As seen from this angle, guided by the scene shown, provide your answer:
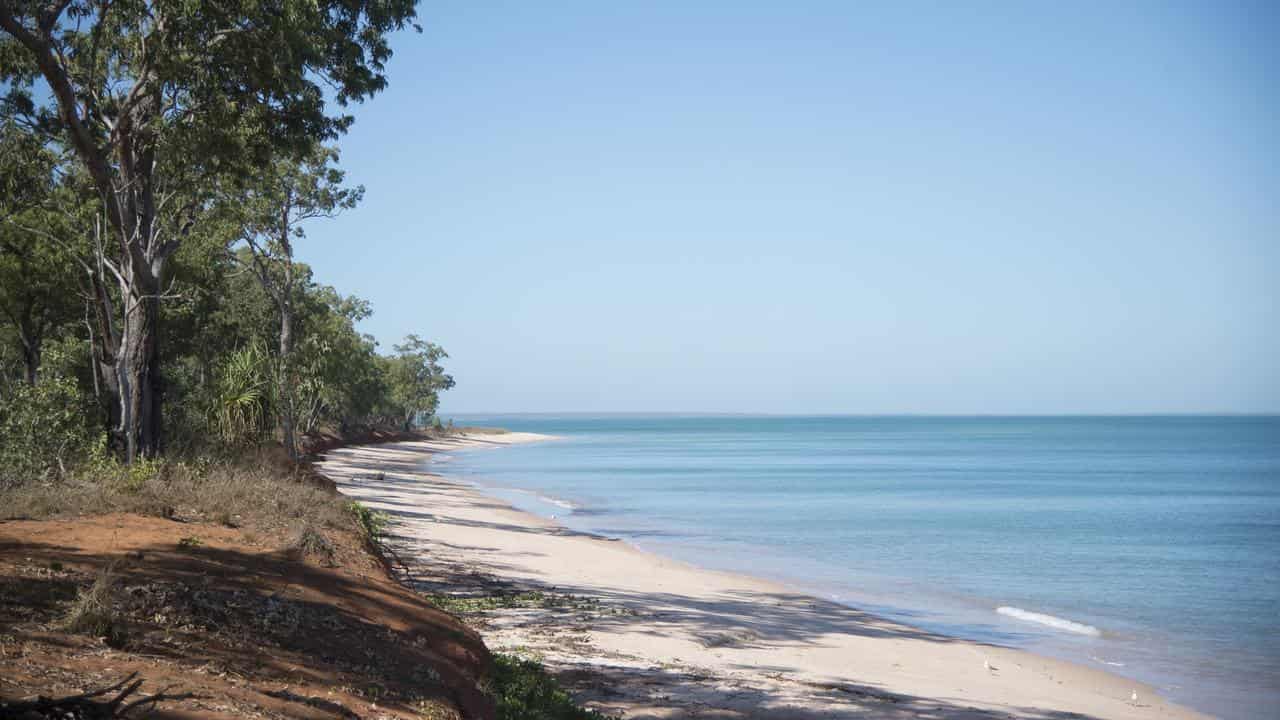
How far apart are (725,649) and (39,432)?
40.0ft

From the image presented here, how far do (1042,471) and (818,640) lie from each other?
6951 centimetres

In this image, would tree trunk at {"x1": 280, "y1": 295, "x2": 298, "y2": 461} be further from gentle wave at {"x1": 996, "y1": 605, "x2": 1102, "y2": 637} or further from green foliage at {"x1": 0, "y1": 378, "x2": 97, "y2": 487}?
gentle wave at {"x1": 996, "y1": 605, "x2": 1102, "y2": 637}

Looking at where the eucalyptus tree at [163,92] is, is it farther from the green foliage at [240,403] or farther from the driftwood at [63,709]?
the driftwood at [63,709]

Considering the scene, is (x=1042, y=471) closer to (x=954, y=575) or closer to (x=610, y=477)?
(x=610, y=477)

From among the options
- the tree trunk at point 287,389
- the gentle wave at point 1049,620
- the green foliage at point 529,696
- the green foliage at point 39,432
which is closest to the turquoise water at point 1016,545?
the gentle wave at point 1049,620

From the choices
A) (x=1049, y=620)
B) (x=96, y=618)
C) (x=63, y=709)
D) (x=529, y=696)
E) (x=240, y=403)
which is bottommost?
(x=1049, y=620)

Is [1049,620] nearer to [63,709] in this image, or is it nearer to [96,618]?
[96,618]

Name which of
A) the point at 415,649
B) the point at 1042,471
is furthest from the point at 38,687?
the point at 1042,471

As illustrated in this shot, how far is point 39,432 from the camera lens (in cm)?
1579

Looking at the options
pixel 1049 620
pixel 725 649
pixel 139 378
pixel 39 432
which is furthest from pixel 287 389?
pixel 1049 620

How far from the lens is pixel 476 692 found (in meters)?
9.16

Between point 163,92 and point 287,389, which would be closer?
point 163,92

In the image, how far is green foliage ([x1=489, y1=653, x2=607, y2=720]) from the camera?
912 centimetres

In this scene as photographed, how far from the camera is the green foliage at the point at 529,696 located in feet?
29.9
